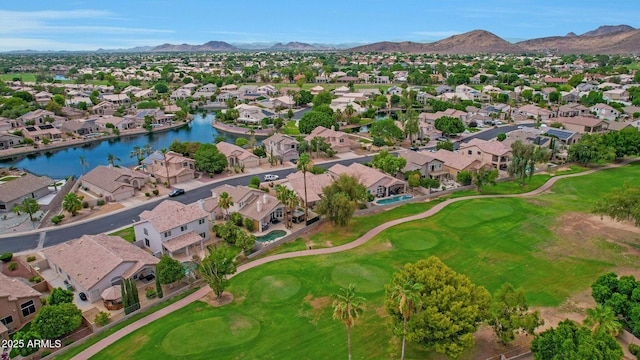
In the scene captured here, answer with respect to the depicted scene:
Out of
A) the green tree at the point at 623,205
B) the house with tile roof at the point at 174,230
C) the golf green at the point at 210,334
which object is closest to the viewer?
the golf green at the point at 210,334

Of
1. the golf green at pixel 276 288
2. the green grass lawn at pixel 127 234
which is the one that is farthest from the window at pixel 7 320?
the golf green at pixel 276 288

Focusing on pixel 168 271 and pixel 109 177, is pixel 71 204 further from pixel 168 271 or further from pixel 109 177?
pixel 168 271

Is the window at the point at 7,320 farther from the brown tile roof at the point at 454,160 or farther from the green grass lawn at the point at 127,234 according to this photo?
the brown tile roof at the point at 454,160

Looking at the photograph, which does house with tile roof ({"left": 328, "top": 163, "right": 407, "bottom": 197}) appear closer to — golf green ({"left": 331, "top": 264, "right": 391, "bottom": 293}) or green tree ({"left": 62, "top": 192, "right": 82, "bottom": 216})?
golf green ({"left": 331, "top": 264, "right": 391, "bottom": 293})

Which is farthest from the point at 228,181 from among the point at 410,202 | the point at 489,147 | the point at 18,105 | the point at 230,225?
the point at 18,105

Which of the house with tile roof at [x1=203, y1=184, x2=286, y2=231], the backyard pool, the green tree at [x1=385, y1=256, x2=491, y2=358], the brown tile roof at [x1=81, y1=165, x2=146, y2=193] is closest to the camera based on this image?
the green tree at [x1=385, y1=256, x2=491, y2=358]

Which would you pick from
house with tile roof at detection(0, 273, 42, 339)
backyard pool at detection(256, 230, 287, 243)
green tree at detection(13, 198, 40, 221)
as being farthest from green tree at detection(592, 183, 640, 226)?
green tree at detection(13, 198, 40, 221)
